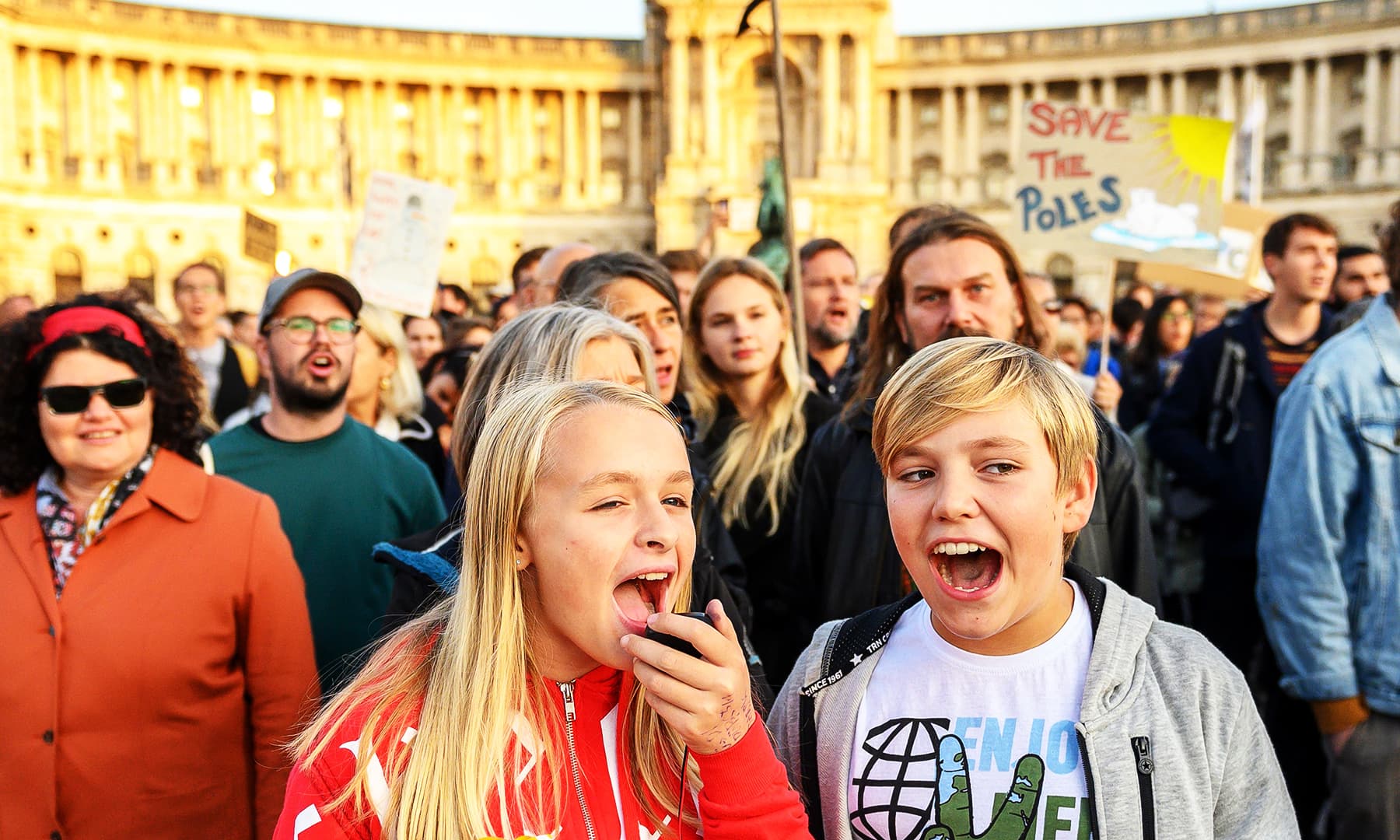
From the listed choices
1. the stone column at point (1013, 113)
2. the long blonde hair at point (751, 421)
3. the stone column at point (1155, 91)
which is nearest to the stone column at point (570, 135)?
the stone column at point (1013, 113)

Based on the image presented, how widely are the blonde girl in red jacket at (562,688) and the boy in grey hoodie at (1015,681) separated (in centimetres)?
42

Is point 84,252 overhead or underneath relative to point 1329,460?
overhead

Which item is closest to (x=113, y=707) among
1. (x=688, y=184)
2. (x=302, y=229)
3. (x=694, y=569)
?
(x=694, y=569)

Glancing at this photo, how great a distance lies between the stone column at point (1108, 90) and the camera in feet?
149

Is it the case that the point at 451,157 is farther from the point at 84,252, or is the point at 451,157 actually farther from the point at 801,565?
the point at 801,565

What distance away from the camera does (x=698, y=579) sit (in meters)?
3.12

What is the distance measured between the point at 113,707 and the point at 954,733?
7.31ft

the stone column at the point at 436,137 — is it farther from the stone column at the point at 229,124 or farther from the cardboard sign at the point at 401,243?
the cardboard sign at the point at 401,243

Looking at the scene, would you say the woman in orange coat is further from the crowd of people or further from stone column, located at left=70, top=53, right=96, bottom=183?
stone column, located at left=70, top=53, right=96, bottom=183

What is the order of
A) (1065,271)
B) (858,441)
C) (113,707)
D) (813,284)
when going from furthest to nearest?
(1065,271) → (813,284) → (858,441) → (113,707)

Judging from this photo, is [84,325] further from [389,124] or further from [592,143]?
[592,143]

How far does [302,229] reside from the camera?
140ft

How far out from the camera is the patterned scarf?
3.18m

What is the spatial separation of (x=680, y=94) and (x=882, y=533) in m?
41.4
